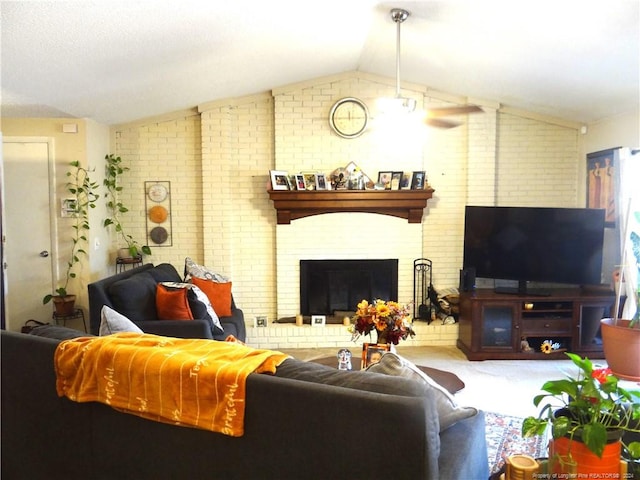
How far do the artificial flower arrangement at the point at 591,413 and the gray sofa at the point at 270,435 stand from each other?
0.32m

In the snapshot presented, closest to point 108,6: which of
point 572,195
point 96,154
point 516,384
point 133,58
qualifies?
point 133,58

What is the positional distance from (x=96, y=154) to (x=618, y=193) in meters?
5.01

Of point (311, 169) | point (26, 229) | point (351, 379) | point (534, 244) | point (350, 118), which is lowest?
point (351, 379)

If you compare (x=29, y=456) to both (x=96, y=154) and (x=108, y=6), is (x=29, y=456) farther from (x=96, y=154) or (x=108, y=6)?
(x=96, y=154)

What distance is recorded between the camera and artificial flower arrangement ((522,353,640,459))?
140 cm

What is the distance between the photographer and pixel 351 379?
1.63 m

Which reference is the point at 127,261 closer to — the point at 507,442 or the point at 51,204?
the point at 51,204

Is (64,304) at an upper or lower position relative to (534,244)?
lower

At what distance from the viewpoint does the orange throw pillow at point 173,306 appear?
11.8 feet

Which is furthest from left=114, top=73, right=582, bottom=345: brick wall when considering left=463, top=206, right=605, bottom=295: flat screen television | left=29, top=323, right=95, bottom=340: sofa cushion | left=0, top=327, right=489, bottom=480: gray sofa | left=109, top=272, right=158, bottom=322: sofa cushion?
left=0, top=327, right=489, bottom=480: gray sofa

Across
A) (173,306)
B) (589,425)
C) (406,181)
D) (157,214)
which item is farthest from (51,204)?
(589,425)

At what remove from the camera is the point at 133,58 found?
132 inches

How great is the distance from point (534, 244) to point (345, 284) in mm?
1966

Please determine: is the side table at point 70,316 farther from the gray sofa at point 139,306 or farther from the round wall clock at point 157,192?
the round wall clock at point 157,192
